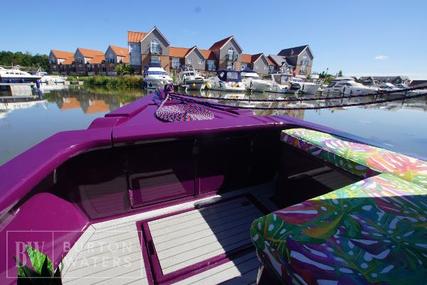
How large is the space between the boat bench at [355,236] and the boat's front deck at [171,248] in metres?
0.79

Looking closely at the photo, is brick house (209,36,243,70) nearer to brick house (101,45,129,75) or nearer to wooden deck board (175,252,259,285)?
brick house (101,45,129,75)

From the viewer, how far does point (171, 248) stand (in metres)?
1.79

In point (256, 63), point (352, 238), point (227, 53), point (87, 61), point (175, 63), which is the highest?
point (227, 53)

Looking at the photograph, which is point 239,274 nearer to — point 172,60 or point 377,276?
point 377,276

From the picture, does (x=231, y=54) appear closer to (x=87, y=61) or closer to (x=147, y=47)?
(x=147, y=47)

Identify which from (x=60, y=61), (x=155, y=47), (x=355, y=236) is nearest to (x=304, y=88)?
(x=155, y=47)

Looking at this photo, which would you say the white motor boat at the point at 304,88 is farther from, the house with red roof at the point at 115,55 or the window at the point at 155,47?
the house with red roof at the point at 115,55

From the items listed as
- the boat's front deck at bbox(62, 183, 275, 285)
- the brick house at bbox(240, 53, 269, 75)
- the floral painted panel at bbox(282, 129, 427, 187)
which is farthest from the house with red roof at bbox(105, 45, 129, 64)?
the floral painted panel at bbox(282, 129, 427, 187)

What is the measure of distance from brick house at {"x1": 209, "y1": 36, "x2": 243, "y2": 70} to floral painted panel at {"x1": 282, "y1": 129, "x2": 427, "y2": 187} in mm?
38117

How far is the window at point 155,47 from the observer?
32.5 m

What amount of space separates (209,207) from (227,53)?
3862cm

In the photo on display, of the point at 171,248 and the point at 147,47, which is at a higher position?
the point at 147,47

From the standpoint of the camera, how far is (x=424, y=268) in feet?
2.39

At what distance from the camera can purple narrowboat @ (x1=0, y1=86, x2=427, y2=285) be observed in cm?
85
